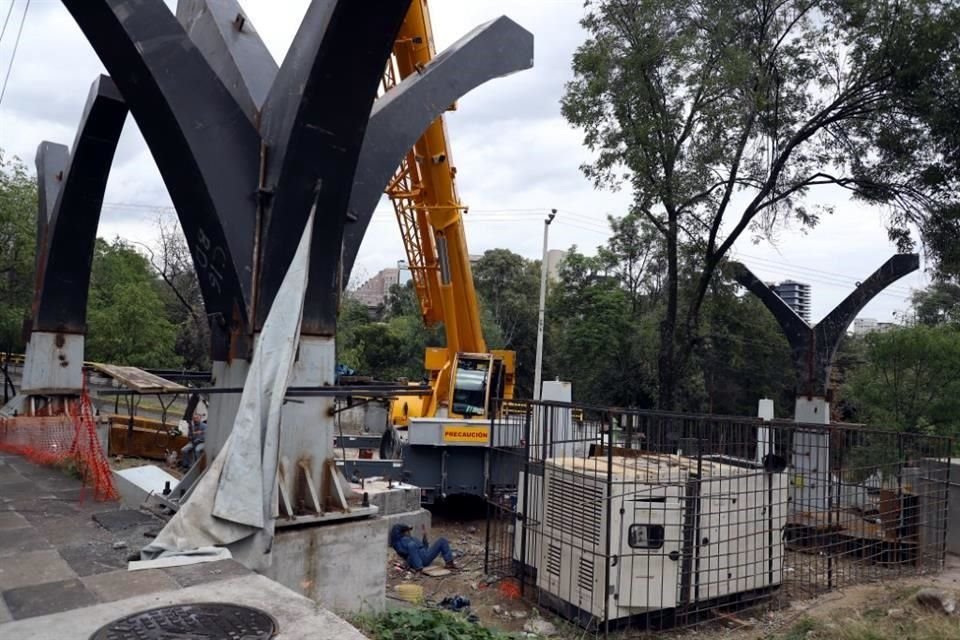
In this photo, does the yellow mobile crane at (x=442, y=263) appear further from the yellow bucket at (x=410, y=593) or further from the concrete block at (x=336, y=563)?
the concrete block at (x=336, y=563)

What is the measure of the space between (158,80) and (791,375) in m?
36.3

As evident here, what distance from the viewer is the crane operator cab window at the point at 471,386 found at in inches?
622

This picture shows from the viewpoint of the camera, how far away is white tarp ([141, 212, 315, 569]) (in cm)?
559

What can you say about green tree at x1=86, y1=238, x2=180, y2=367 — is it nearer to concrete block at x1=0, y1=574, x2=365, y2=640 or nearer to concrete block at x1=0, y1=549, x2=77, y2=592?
concrete block at x1=0, y1=549, x2=77, y2=592

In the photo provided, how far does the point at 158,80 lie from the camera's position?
6406mm

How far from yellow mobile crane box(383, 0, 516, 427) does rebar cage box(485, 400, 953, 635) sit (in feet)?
15.1

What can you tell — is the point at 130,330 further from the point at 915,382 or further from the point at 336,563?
the point at 915,382

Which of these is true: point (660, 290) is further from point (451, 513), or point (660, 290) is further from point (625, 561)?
point (625, 561)

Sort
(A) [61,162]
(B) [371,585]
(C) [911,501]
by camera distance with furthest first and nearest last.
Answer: (A) [61,162] → (C) [911,501] → (B) [371,585]

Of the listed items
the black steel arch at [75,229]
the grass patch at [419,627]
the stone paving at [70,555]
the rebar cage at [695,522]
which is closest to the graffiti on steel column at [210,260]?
the stone paving at [70,555]

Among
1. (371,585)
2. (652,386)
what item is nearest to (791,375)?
(652,386)

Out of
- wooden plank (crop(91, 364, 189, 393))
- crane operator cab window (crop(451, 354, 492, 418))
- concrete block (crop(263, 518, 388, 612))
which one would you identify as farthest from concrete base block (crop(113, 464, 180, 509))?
crane operator cab window (crop(451, 354, 492, 418))

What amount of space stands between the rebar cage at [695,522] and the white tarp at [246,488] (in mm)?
3526

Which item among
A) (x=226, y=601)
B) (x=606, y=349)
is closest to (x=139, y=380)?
(x=226, y=601)
